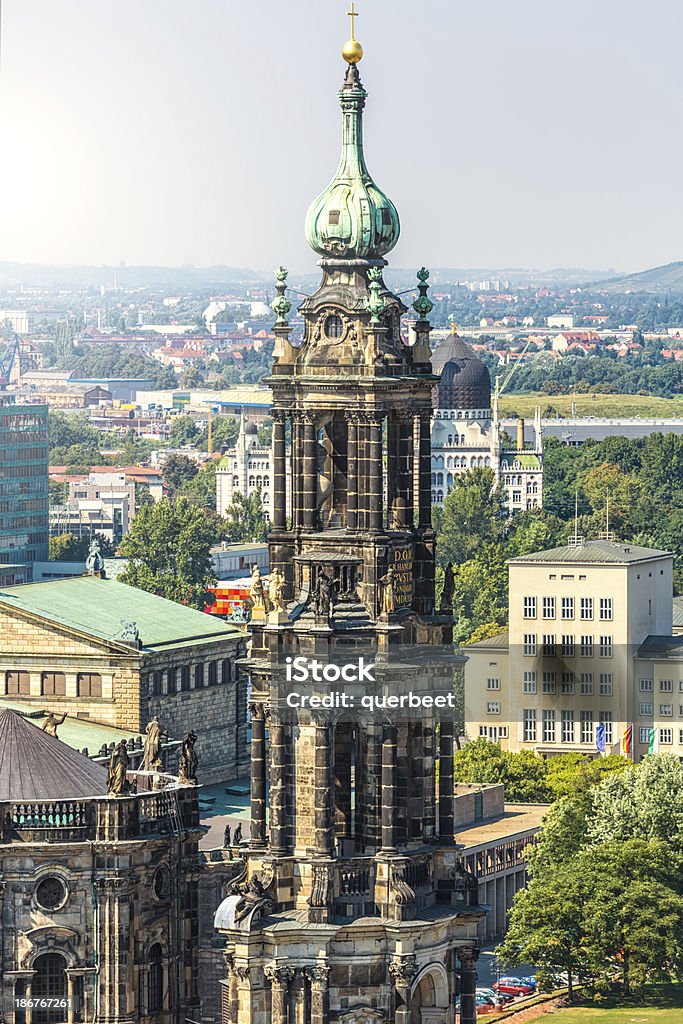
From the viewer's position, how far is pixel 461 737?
18275 centimetres

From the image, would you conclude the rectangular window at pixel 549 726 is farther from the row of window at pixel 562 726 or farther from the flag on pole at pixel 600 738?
the flag on pole at pixel 600 738

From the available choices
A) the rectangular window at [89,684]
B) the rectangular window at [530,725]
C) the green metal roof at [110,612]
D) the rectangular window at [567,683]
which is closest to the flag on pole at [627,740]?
the rectangular window at [567,683]

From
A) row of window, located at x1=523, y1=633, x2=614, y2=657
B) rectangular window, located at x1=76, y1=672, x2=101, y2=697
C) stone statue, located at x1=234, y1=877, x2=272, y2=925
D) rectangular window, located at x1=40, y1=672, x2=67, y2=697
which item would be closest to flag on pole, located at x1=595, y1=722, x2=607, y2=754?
row of window, located at x1=523, y1=633, x2=614, y2=657

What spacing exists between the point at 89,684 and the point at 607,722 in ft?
196

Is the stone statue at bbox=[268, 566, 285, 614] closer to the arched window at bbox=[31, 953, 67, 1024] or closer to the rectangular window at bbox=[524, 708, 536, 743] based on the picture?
the arched window at bbox=[31, 953, 67, 1024]

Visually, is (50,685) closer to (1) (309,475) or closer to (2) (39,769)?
(2) (39,769)

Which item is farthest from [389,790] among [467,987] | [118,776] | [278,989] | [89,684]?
[89,684]

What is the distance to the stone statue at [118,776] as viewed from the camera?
309ft

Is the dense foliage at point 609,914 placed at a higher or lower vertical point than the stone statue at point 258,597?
lower

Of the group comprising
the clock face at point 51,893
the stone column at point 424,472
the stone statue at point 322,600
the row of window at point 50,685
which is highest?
the stone column at point 424,472

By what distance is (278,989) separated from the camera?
82.0 meters

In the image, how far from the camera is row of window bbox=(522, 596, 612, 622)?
7490 inches

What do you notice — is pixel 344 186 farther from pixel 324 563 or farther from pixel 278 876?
pixel 278 876

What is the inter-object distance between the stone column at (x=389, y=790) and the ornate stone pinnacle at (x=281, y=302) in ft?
28.0
